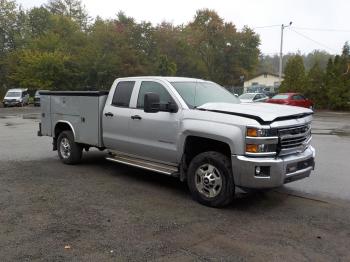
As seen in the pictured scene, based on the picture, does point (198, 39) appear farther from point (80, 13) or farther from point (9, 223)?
point (9, 223)

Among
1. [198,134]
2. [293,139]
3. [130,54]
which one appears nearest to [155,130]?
[198,134]

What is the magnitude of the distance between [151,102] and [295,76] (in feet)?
109

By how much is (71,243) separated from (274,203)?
10.5 feet

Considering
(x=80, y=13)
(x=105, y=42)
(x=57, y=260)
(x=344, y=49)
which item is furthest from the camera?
(x=80, y=13)

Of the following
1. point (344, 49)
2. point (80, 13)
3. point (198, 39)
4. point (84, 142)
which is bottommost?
point (84, 142)

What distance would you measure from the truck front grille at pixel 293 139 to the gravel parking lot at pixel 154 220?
0.88m

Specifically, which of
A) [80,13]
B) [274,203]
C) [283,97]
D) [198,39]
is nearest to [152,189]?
[274,203]

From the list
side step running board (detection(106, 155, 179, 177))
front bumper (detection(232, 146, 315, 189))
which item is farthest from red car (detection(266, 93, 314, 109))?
front bumper (detection(232, 146, 315, 189))

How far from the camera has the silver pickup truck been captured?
580cm

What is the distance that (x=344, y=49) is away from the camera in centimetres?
3938

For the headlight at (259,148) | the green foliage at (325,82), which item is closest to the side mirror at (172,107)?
the headlight at (259,148)

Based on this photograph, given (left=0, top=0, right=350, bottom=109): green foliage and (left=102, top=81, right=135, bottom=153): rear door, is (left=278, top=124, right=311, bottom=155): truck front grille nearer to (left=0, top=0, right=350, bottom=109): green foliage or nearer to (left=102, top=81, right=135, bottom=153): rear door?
(left=102, top=81, right=135, bottom=153): rear door

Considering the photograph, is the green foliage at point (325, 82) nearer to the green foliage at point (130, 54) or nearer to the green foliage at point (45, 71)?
the green foliage at point (130, 54)

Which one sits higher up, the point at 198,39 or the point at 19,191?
the point at 198,39
